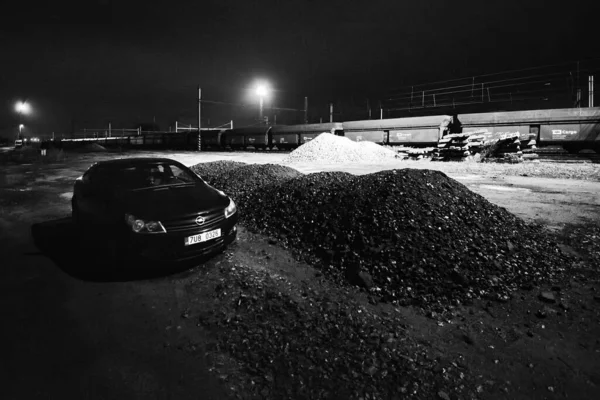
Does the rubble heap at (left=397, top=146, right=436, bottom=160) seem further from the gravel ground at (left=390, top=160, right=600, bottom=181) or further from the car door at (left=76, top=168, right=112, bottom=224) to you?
the car door at (left=76, top=168, right=112, bottom=224)

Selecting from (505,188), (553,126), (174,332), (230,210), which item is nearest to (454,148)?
(553,126)

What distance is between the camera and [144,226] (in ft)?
14.0

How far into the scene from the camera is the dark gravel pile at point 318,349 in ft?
8.95

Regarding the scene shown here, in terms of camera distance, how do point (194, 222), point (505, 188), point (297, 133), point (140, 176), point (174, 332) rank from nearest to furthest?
1. point (174, 332)
2. point (194, 222)
3. point (140, 176)
4. point (505, 188)
5. point (297, 133)

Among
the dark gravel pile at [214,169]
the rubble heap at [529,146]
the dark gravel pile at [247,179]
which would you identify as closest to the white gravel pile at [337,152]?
the rubble heap at [529,146]

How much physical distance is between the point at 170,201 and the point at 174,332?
2.06 metres

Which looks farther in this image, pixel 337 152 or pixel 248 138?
pixel 248 138

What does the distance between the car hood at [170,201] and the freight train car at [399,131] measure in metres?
20.0

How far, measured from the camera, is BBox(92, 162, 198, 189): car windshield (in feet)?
17.7

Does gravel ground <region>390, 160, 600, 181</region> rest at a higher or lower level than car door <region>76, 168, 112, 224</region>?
higher

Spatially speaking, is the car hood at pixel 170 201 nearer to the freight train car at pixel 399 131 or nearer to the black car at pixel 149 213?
the black car at pixel 149 213

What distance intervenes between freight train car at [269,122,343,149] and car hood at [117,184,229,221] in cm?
2364

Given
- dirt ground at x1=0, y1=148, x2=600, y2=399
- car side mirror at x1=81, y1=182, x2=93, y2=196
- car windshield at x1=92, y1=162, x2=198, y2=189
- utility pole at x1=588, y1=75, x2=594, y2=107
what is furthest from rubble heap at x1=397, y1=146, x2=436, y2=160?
car side mirror at x1=81, y1=182, x2=93, y2=196

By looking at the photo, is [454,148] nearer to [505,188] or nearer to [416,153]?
[416,153]
